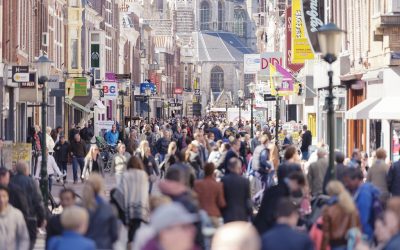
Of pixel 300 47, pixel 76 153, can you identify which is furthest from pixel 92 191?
pixel 300 47

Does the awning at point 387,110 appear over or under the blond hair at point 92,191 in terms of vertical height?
over

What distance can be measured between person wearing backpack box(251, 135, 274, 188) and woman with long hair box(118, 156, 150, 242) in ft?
27.6

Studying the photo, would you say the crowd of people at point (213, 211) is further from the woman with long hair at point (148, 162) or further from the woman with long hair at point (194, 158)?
the woman with long hair at point (194, 158)

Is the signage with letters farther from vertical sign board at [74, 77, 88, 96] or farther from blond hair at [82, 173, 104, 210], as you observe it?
blond hair at [82, 173, 104, 210]

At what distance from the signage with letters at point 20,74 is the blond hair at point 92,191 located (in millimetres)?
23142

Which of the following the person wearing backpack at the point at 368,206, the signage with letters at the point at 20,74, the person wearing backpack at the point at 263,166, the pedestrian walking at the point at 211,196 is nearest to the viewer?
the person wearing backpack at the point at 368,206

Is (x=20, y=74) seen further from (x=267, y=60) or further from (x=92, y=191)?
(x=267, y=60)

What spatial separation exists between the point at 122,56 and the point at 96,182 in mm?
83780

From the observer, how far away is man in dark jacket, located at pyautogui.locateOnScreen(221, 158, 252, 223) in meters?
17.2

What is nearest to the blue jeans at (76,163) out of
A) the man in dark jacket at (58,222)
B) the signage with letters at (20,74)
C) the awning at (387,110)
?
the signage with letters at (20,74)

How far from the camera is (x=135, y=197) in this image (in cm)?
1722

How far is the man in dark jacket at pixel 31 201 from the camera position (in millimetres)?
16703

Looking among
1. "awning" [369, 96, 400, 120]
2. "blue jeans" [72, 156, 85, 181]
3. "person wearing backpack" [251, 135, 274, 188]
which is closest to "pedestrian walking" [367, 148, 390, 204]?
"person wearing backpack" [251, 135, 274, 188]

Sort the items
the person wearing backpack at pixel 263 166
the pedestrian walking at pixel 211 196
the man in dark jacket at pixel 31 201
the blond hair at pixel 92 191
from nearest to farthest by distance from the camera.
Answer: the blond hair at pixel 92 191
the man in dark jacket at pixel 31 201
the pedestrian walking at pixel 211 196
the person wearing backpack at pixel 263 166
